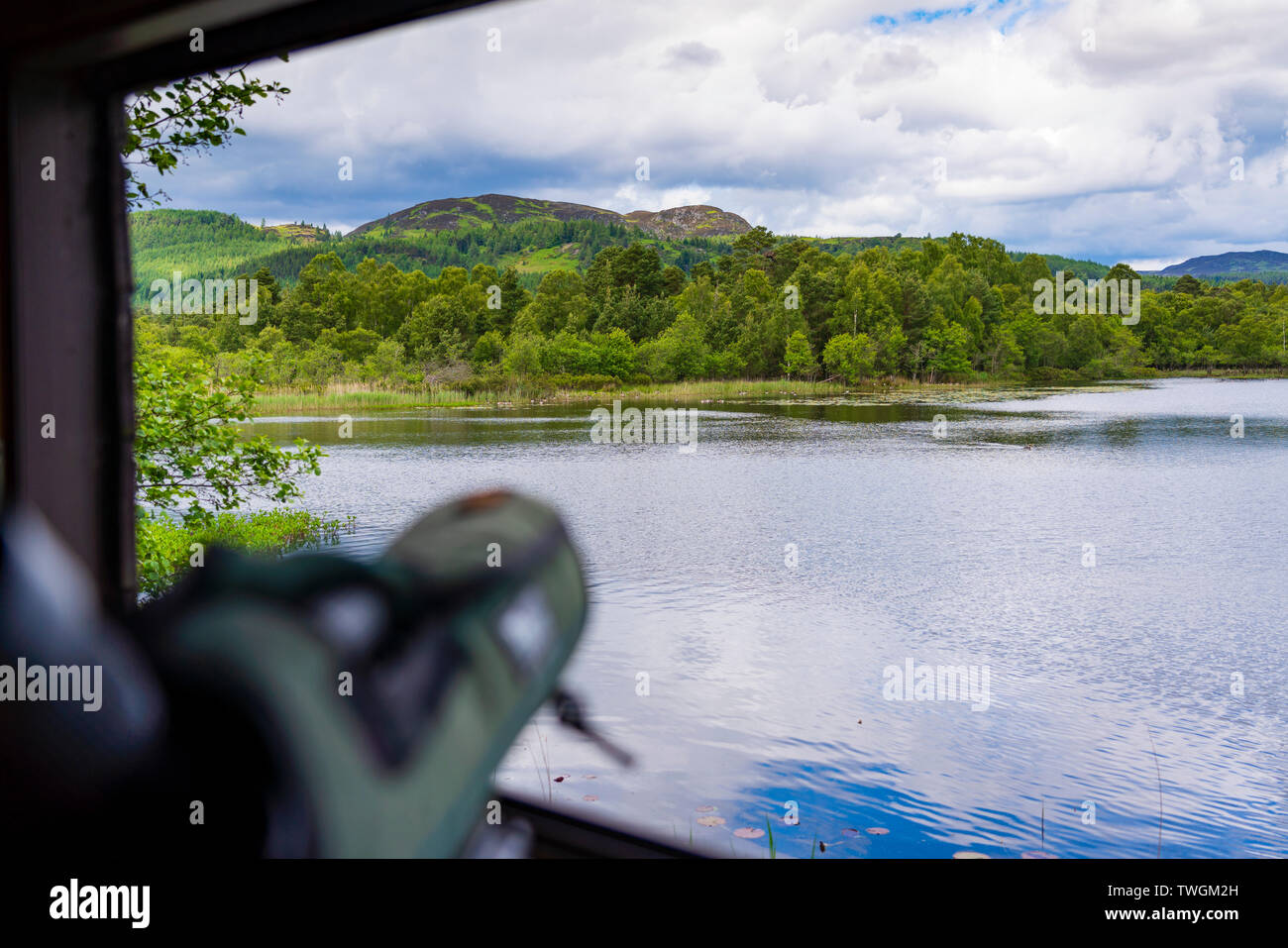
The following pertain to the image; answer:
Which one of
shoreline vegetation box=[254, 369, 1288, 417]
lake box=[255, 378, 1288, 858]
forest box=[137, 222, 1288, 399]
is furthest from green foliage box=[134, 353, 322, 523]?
shoreline vegetation box=[254, 369, 1288, 417]

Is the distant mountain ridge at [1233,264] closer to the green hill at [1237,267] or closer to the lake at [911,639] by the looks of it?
the green hill at [1237,267]

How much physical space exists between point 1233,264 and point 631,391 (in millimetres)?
17097

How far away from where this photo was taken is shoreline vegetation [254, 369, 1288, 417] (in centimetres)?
1522

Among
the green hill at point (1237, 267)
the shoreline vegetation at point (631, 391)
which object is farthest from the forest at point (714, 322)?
the green hill at point (1237, 267)

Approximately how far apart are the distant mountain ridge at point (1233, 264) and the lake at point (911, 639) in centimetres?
681

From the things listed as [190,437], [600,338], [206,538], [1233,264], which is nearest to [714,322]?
[600,338]

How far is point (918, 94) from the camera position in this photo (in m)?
49.9

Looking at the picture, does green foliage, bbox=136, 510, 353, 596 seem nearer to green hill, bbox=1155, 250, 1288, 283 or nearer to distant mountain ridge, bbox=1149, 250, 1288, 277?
green hill, bbox=1155, 250, 1288, 283

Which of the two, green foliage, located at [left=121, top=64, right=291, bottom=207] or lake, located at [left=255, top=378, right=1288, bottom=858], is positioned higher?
green foliage, located at [left=121, top=64, right=291, bottom=207]

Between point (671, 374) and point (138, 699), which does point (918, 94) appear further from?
point (138, 699)

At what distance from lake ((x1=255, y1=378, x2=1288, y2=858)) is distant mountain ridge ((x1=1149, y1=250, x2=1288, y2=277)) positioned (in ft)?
22.3

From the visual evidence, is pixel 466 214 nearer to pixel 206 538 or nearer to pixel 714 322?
pixel 714 322

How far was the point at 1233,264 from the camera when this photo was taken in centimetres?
2497
